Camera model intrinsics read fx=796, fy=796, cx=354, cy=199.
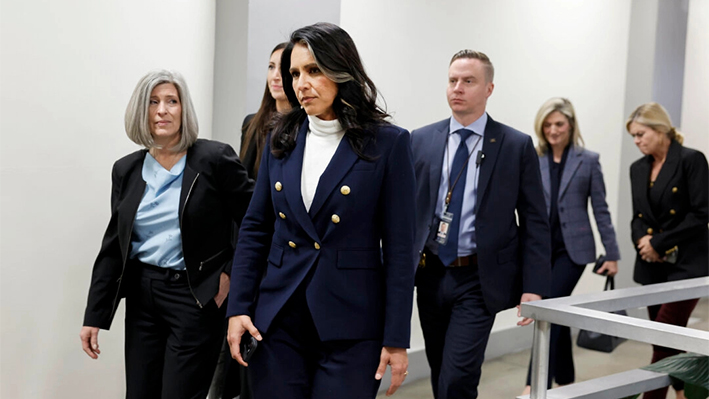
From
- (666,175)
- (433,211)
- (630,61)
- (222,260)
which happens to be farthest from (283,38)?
(630,61)

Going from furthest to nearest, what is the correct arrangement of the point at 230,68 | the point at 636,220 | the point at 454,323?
1. the point at 636,220
2. the point at 230,68
3. the point at 454,323

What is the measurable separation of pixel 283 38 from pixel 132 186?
5.66 feet

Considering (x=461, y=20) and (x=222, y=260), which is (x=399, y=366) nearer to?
(x=222, y=260)

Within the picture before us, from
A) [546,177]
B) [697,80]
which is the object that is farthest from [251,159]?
[697,80]

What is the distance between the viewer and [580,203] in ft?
16.4

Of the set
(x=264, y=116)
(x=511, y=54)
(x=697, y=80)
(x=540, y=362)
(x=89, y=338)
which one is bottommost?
(x=89, y=338)

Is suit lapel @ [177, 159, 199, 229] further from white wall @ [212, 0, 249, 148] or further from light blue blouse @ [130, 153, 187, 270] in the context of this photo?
white wall @ [212, 0, 249, 148]

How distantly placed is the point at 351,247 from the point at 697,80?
705 cm

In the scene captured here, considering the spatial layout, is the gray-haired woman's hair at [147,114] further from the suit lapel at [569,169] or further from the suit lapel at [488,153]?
the suit lapel at [569,169]

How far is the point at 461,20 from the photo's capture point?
5652 mm

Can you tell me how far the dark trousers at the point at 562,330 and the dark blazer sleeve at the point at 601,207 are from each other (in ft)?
1.08

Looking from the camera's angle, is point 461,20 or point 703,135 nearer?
point 461,20

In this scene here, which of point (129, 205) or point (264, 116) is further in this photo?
point (264, 116)

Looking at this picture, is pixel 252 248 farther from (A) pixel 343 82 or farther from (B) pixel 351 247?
(A) pixel 343 82
